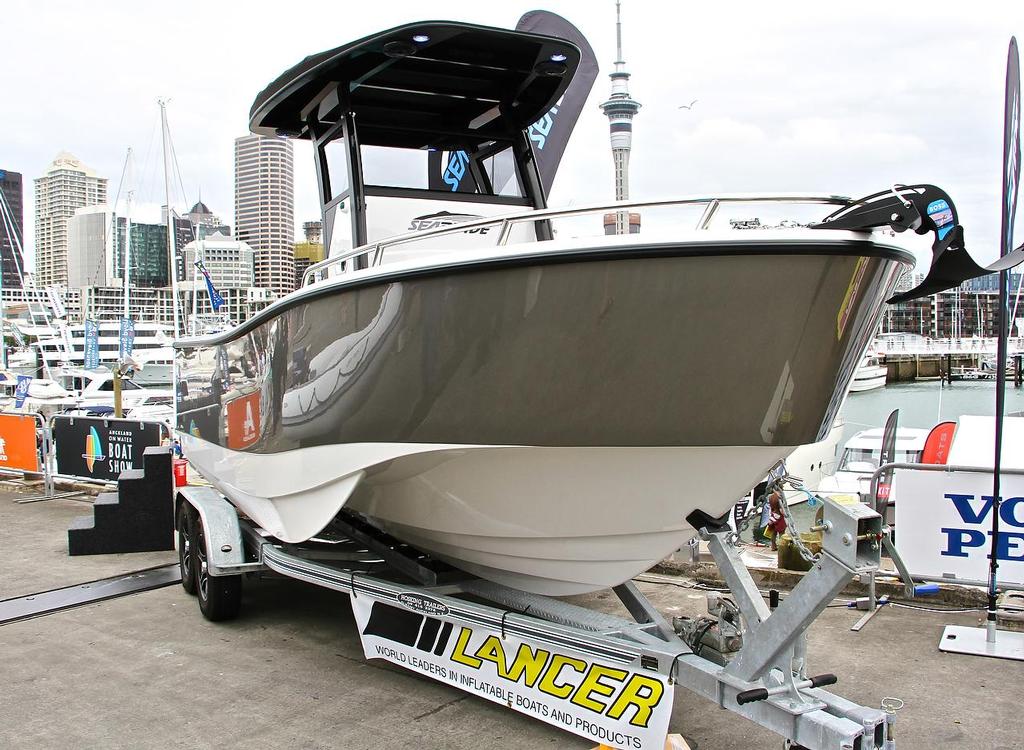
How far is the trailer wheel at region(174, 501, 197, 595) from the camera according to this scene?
236 inches

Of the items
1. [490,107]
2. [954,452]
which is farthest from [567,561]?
[954,452]

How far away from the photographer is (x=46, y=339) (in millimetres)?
51906

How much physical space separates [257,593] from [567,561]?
317cm

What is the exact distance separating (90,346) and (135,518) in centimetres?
3886

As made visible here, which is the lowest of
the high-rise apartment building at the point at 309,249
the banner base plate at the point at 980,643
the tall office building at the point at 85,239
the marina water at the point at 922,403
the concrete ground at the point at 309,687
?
the marina water at the point at 922,403

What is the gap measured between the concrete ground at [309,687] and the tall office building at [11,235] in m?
40.1

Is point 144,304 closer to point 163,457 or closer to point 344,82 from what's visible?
point 163,457

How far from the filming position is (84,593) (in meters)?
6.27

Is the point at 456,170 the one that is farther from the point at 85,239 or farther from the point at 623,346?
the point at 85,239

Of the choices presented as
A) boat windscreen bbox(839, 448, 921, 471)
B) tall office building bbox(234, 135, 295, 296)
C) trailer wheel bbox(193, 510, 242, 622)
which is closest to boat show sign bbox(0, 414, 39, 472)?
tall office building bbox(234, 135, 295, 296)

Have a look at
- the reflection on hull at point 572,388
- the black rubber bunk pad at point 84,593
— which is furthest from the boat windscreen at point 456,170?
the black rubber bunk pad at point 84,593

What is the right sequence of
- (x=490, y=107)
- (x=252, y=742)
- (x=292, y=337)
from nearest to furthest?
(x=252, y=742)
(x=292, y=337)
(x=490, y=107)

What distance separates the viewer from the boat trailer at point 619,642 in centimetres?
309

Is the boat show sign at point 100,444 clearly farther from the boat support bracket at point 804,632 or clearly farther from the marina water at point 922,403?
the marina water at point 922,403
